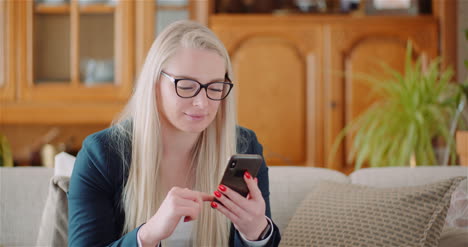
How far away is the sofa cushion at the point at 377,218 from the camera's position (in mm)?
1317

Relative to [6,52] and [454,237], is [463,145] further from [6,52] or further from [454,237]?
[6,52]

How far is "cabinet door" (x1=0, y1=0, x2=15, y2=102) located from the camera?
326 cm

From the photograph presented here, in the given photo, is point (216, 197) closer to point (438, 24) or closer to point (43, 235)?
point (43, 235)

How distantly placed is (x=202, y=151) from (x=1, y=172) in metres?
0.68

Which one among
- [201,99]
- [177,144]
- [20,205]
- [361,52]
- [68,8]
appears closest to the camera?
[201,99]

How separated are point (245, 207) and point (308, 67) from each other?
7.54 feet

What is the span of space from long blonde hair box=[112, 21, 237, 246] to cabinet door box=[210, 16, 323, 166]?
1.89 metres

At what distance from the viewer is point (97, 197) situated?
1220 mm

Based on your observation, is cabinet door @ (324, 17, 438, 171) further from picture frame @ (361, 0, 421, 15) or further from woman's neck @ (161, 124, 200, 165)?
woman's neck @ (161, 124, 200, 165)

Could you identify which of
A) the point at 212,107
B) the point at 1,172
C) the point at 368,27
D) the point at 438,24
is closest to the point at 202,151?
the point at 212,107

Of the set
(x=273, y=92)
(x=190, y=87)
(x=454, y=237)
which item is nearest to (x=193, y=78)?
(x=190, y=87)

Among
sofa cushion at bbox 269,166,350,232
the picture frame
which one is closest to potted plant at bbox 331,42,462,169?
the picture frame

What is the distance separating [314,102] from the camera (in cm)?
325

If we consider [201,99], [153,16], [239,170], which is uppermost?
[153,16]
